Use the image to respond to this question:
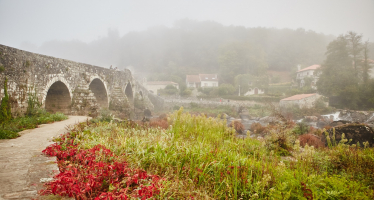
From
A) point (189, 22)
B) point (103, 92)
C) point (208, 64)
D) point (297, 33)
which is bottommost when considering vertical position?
point (103, 92)

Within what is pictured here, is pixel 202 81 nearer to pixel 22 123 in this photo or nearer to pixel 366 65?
pixel 366 65

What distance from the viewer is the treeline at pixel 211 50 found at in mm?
57594

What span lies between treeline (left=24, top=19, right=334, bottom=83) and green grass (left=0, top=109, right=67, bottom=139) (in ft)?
160

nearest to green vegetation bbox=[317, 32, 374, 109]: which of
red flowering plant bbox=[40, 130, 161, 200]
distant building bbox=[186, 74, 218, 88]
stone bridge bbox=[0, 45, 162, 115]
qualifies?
stone bridge bbox=[0, 45, 162, 115]

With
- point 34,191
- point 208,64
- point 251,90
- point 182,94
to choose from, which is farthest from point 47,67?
point 208,64

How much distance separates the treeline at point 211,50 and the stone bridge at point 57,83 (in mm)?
40290

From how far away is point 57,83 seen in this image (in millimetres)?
13070

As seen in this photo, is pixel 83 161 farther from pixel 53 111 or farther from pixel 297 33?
pixel 297 33

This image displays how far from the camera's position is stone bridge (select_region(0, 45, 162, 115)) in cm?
923

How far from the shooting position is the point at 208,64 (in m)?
78.2

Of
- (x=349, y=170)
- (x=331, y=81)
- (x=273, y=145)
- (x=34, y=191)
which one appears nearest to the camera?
(x=34, y=191)

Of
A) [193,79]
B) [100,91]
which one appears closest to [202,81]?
[193,79]

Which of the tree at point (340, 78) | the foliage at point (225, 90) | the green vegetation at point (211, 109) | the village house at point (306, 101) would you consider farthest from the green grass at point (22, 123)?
the foliage at point (225, 90)

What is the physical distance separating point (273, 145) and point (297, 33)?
279 feet
